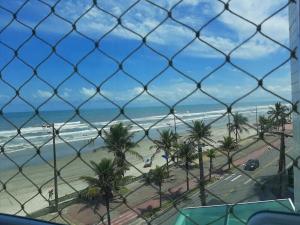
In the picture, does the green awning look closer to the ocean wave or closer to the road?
the road

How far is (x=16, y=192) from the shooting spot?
2153 centimetres

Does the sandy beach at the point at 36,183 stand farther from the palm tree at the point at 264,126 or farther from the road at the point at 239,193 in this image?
the palm tree at the point at 264,126

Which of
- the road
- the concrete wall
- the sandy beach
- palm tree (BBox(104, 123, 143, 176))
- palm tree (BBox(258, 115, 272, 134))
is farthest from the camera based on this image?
the sandy beach

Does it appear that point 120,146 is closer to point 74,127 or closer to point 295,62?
point 295,62

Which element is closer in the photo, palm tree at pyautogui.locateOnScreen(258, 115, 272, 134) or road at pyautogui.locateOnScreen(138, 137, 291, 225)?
palm tree at pyautogui.locateOnScreen(258, 115, 272, 134)

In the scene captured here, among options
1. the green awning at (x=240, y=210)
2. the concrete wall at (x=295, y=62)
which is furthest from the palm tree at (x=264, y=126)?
the green awning at (x=240, y=210)

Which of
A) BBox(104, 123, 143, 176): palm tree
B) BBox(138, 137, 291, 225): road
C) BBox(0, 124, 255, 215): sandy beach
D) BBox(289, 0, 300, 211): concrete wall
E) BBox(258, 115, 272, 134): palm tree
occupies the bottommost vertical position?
BBox(0, 124, 255, 215): sandy beach

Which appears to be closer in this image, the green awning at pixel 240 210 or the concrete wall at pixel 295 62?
the concrete wall at pixel 295 62


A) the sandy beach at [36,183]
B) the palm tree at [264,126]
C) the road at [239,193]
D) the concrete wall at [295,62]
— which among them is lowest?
the sandy beach at [36,183]

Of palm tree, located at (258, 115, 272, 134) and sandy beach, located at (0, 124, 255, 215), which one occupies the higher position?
palm tree, located at (258, 115, 272, 134)

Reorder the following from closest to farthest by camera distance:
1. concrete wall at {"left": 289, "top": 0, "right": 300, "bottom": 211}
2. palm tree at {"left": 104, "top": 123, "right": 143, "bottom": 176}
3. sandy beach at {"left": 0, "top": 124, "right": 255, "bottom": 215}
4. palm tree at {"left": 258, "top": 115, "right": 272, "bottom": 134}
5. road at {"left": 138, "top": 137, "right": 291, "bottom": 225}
Answer: concrete wall at {"left": 289, "top": 0, "right": 300, "bottom": 211} < palm tree at {"left": 258, "top": 115, "right": 272, "bottom": 134} < road at {"left": 138, "top": 137, "right": 291, "bottom": 225} < palm tree at {"left": 104, "top": 123, "right": 143, "bottom": 176} < sandy beach at {"left": 0, "top": 124, "right": 255, "bottom": 215}

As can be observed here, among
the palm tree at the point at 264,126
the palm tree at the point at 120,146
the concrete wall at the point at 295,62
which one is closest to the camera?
Answer: the concrete wall at the point at 295,62

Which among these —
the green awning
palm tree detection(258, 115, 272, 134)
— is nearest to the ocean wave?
palm tree detection(258, 115, 272, 134)

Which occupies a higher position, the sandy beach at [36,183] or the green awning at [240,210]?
the green awning at [240,210]
